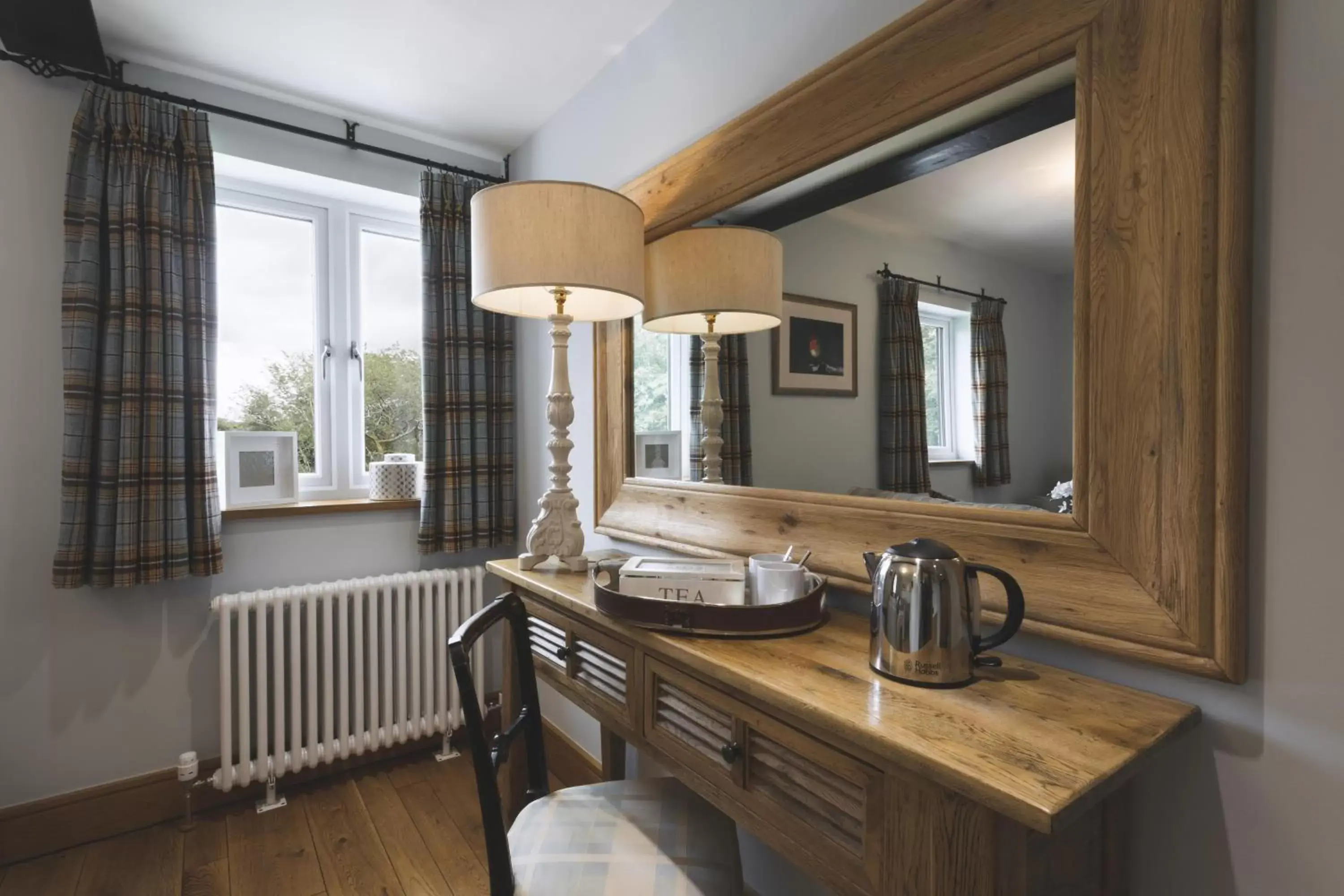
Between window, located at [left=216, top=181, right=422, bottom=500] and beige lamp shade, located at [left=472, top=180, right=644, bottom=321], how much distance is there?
4.04ft

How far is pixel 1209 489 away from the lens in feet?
2.73

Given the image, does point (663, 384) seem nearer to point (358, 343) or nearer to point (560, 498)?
point (560, 498)

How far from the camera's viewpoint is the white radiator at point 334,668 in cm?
211

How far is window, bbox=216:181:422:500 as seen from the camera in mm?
2383

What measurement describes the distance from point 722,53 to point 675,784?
1.72m

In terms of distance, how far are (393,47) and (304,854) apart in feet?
8.07

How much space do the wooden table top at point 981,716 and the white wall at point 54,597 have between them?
1930mm

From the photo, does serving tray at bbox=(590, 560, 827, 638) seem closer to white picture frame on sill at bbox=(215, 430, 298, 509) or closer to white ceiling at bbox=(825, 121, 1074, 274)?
white ceiling at bbox=(825, 121, 1074, 274)

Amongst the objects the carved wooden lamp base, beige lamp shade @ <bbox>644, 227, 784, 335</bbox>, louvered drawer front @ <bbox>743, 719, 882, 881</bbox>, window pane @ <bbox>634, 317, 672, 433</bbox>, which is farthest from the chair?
beige lamp shade @ <bbox>644, 227, 784, 335</bbox>

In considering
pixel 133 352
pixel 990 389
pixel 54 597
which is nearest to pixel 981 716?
pixel 990 389

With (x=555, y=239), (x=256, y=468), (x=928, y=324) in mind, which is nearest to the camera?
(x=928, y=324)

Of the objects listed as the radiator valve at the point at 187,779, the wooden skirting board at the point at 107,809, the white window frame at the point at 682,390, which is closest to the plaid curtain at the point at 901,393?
the white window frame at the point at 682,390

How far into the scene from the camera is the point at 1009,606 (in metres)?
0.92

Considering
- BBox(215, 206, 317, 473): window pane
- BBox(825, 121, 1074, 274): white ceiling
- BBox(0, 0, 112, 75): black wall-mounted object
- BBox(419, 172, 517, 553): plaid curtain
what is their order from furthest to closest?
BBox(419, 172, 517, 553): plaid curtain, BBox(215, 206, 317, 473): window pane, BBox(0, 0, 112, 75): black wall-mounted object, BBox(825, 121, 1074, 274): white ceiling
